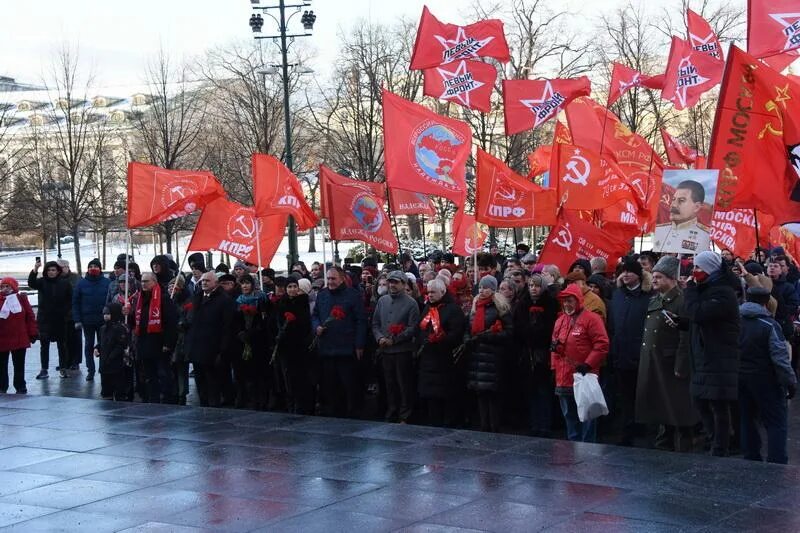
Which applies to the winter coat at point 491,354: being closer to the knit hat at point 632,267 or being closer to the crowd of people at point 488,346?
the crowd of people at point 488,346

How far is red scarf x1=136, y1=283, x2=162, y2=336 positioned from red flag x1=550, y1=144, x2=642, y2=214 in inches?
229

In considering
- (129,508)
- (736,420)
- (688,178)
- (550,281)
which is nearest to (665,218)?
(688,178)

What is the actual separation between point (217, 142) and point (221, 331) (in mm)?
29566

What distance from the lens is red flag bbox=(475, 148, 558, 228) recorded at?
14438 millimetres

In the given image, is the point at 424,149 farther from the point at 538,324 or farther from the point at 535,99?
the point at 538,324

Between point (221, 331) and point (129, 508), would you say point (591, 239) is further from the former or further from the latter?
point (129, 508)

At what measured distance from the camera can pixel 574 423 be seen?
9922 millimetres

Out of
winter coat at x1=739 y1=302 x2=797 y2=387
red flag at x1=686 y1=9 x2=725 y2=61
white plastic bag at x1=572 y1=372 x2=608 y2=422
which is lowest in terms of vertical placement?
white plastic bag at x1=572 y1=372 x2=608 y2=422

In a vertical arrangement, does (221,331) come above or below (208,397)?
above

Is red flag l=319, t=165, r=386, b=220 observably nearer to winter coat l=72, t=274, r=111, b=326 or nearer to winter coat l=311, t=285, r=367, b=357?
winter coat l=311, t=285, r=367, b=357

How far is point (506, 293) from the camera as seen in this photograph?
11.1 meters

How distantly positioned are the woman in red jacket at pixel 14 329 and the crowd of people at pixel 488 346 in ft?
0.08

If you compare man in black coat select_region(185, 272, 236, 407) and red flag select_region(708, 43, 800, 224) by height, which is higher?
red flag select_region(708, 43, 800, 224)

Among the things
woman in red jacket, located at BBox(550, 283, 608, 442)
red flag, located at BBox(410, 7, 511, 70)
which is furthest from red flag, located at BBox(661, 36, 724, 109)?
woman in red jacket, located at BBox(550, 283, 608, 442)
